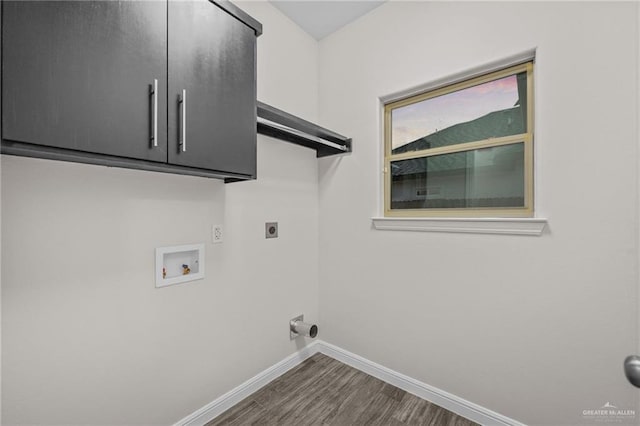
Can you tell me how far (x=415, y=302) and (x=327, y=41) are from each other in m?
2.26

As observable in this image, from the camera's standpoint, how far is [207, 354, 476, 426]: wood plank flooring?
5.34 feet

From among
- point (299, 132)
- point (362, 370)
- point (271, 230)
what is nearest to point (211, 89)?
point (299, 132)

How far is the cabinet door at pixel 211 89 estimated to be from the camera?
113cm

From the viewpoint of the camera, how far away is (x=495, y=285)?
5.16ft

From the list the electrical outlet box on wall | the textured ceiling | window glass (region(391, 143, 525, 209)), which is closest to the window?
window glass (region(391, 143, 525, 209))

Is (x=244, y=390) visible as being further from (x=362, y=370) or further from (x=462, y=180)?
(x=462, y=180)

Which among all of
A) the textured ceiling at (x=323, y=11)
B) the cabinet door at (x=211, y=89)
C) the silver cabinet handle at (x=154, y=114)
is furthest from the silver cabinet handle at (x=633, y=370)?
the textured ceiling at (x=323, y=11)

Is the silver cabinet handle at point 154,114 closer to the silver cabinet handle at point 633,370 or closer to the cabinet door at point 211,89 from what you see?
the cabinet door at point 211,89

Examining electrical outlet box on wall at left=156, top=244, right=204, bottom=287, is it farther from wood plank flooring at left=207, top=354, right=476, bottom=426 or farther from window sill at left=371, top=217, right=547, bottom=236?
window sill at left=371, top=217, right=547, bottom=236

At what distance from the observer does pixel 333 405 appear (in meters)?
1.75

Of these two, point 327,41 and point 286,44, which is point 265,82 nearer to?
point 286,44

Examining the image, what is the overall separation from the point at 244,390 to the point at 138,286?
3.34 ft

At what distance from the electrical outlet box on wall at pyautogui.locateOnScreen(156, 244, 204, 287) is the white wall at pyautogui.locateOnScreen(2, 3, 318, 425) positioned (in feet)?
0.12

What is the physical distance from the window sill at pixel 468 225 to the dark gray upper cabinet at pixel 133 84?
1071 millimetres
